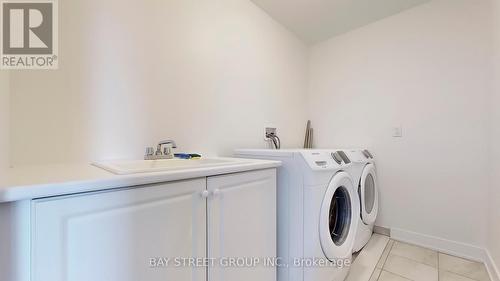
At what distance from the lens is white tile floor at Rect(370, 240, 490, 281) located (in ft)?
4.91

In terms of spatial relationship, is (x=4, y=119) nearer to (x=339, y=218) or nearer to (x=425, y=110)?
(x=339, y=218)

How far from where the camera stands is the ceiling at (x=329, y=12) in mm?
1961

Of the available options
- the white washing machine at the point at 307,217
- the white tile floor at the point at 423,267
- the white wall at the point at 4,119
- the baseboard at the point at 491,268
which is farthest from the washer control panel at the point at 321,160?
the white wall at the point at 4,119

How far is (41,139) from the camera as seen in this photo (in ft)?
3.24

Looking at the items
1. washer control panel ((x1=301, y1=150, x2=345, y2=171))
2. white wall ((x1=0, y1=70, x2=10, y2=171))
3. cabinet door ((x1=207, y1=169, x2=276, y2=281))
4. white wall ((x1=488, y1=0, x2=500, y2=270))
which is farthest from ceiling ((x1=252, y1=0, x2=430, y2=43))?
white wall ((x1=0, y1=70, x2=10, y2=171))

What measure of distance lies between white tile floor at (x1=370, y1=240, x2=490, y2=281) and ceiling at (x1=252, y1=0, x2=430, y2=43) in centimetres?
217

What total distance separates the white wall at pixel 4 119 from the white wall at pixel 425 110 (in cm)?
256

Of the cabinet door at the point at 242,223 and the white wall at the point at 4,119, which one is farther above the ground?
the white wall at the point at 4,119

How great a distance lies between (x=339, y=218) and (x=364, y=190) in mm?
558

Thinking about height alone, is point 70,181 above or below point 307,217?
above

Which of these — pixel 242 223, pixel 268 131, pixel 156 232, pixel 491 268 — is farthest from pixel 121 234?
pixel 491 268

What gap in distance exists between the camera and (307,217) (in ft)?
3.93

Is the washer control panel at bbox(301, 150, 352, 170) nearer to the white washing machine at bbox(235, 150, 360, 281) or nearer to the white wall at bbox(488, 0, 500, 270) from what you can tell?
the white washing machine at bbox(235, 150, 360, 281)

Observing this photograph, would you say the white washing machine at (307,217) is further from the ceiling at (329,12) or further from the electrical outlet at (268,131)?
the ceiling at (329,12)
